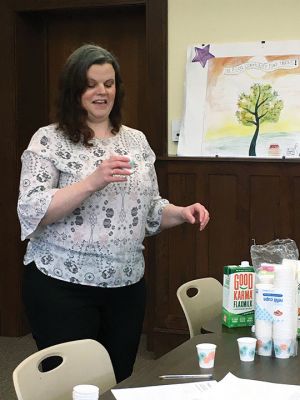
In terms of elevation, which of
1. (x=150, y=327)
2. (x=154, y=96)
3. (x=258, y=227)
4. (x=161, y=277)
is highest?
(x=154, y=96)

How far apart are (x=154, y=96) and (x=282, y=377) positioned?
2.58 metres

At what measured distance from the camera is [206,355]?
185 centimetres

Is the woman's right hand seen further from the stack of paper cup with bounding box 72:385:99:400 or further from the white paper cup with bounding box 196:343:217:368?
the stack of paper cup with bounding box 72:385:99:400

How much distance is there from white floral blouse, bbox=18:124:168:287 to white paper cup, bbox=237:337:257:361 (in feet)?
1.74

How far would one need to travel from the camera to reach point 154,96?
411 cm

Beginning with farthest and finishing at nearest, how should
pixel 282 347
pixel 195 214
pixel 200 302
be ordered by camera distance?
pixel 200 302 < pixel 195 214 < pixel 282 347

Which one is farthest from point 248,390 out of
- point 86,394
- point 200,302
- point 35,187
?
point 200,302

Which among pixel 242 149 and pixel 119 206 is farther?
pixel 242 149

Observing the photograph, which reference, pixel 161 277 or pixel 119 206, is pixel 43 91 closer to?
pixel 161 277

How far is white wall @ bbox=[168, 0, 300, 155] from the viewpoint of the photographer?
3.86 meters

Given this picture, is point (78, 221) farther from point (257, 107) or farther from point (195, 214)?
point (257, 107)

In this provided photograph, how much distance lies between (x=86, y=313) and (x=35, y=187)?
448mm

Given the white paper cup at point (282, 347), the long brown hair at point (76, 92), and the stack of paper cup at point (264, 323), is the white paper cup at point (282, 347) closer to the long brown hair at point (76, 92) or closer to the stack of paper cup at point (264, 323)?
the stack of paper cup at point (264, 323)

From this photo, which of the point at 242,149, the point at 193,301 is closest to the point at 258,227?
the point at 242,149
